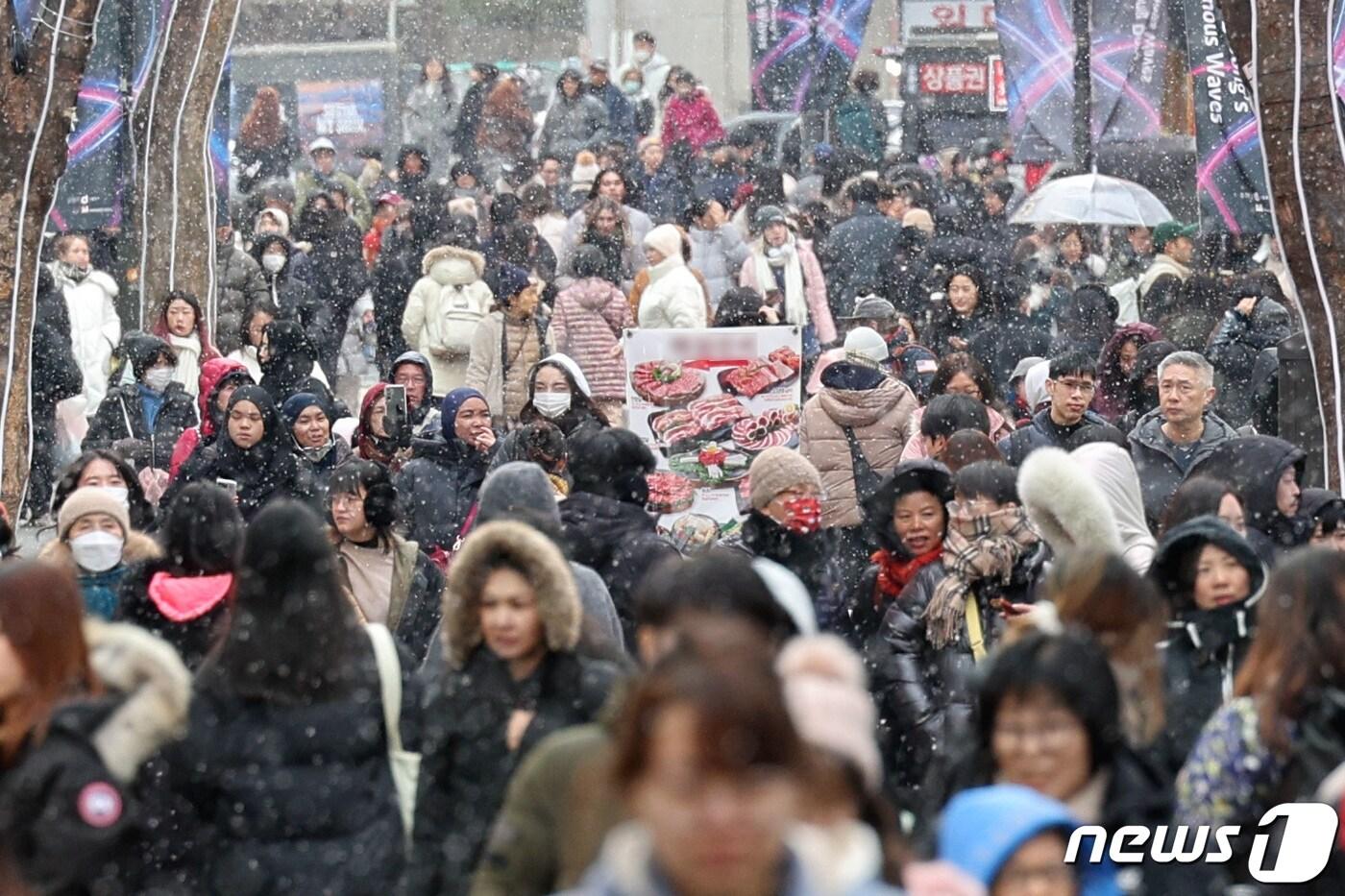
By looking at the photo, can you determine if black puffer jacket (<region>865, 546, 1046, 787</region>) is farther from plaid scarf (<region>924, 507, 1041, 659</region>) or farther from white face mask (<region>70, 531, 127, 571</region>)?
white face mask (<region>70, 531, 127, 571</region>)

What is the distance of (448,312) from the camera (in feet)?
54.8

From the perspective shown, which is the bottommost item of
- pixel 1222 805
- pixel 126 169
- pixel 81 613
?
pixel 1222 805

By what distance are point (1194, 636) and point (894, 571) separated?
217 cm

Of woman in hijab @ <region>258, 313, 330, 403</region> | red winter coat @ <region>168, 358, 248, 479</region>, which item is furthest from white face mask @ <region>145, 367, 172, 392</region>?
red winter coat @ <region>168, 358, 248, 479</region>

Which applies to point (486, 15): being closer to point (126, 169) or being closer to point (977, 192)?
point (977, 192)

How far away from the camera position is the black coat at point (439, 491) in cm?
1056

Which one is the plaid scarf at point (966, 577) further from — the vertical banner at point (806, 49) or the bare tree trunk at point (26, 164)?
the vertical banner at point (806, 49)

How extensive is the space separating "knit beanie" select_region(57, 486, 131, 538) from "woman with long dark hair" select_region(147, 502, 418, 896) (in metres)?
2.23

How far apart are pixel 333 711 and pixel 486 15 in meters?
33.6

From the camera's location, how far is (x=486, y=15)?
126ft

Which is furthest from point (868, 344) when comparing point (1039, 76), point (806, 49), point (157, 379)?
point (806, 49)

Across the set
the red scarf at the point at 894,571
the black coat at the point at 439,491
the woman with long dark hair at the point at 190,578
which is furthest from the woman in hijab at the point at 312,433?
the woman with long dark hair at the point at 190,578

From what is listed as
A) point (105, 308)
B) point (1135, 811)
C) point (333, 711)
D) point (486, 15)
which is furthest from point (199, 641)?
point (486, 15)

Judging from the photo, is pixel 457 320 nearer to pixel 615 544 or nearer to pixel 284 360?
pixel 284 360
